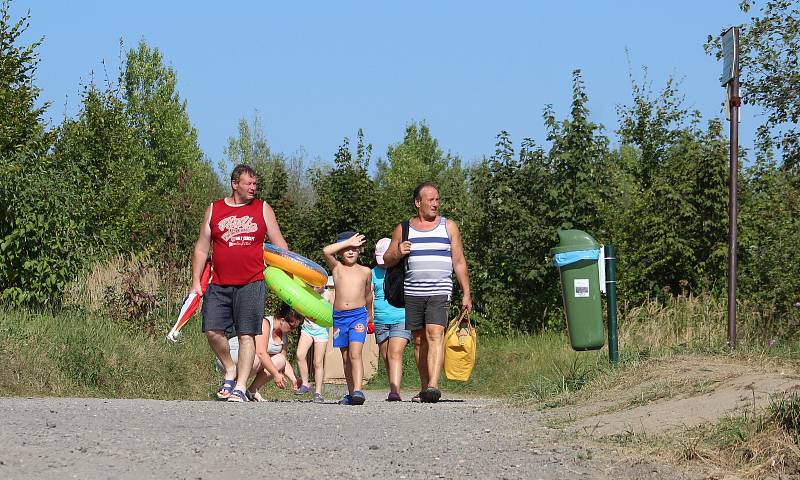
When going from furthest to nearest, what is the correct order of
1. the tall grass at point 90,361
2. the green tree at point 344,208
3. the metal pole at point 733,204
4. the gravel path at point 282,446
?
the green tree at point 344,208, the tall grass at point 90,361, the metal pole at point 733,204, the gravel path at point 282,446

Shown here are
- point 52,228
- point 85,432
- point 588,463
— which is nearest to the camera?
point 588,463

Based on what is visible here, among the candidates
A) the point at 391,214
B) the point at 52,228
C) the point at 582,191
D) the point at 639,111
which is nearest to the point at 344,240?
the point at 52,228

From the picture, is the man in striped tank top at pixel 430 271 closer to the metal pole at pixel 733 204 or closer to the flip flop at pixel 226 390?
the flip flop at pixel 226 390

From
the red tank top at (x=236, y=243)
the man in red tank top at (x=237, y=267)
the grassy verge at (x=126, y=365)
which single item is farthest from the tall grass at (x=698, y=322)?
the red tank top at (x=236, y=243)

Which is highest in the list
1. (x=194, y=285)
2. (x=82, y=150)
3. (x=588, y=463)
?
(x=82, y=150)

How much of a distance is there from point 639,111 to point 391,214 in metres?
5.64

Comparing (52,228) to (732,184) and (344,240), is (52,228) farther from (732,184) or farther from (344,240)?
(732,184)

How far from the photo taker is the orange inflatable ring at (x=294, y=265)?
11.8 m

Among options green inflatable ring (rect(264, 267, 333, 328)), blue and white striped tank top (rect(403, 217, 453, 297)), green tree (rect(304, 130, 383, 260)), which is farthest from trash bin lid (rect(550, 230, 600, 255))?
green tree (rect(304, 130, 383, 260))

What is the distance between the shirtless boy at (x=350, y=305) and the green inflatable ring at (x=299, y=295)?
1.05 ft

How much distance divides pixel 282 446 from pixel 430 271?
4356 mm

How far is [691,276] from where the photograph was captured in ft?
66.0

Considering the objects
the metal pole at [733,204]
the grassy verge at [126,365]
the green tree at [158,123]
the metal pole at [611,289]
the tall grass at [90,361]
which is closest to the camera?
the metal pole at [611,289]

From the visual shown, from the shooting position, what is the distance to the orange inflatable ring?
1184 centimetres
